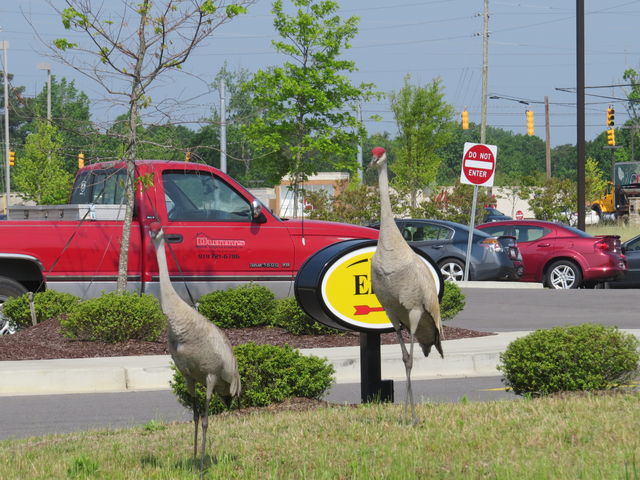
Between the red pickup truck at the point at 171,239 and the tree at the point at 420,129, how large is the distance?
1366 inches

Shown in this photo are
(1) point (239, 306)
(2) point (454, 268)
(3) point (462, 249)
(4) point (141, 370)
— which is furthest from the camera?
(2) point (454, 268)

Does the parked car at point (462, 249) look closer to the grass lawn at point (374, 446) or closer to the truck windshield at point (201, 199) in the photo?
the truck windshield at point (201, 199)

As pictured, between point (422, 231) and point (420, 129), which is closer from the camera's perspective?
point (422, 231)

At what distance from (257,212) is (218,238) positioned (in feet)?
1.99

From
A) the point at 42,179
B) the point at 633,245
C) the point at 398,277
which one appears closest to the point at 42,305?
the point at 398,277

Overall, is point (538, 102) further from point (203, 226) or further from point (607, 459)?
point (607, 459)

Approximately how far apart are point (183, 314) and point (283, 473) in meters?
1.08

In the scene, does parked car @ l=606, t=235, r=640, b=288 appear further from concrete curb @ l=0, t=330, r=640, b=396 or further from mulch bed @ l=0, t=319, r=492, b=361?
concrete curb @ l=0, t=330, r=640, b=396

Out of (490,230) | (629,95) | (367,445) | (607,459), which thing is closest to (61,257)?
(367,445)

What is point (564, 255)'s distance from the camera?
2262 centimetres

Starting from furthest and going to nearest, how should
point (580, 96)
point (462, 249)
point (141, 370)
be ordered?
point (580, 96), point (462, 249), point (141, 370)

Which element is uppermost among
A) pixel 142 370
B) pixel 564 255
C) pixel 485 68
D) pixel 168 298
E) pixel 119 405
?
pixel 485 68

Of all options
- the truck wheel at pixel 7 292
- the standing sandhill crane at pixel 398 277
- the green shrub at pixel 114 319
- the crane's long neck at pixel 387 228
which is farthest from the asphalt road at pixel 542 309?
the crane's long neck at pixel 387 228

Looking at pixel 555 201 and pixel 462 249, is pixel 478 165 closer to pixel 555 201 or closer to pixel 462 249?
pixel 462 249
